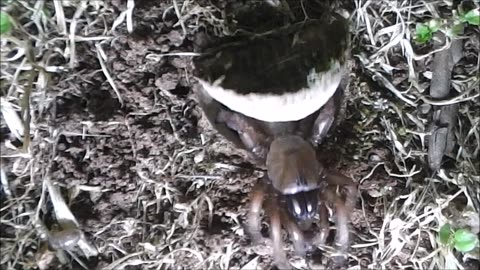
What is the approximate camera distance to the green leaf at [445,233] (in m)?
1.67

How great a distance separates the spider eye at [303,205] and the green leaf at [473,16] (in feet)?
1.48

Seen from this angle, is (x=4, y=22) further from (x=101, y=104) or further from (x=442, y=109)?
(x=442, y=109)

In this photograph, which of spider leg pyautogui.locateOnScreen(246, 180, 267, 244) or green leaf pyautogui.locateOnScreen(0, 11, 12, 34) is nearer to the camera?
green leaf pyautogui.locateOnScreen(0, 11, 12, 34)

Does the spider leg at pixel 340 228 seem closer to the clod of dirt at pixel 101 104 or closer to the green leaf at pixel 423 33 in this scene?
the green leaf at pixel 423 33

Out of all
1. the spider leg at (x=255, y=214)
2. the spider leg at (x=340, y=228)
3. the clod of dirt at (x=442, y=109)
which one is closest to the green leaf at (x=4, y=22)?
the spider leg at (x=255, y=214)

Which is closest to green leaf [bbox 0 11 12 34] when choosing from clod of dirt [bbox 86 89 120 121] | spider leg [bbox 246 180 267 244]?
clod of dirt [bbox 86 89 120 121]

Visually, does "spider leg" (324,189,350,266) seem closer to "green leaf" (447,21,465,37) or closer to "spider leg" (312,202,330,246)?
"spider leg" (312,202,330,246)

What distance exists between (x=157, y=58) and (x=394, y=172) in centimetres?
52

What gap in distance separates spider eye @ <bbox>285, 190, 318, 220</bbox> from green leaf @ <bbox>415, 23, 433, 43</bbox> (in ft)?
1.21

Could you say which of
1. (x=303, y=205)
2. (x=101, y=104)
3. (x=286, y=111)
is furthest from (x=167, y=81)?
(x=303, y=205)

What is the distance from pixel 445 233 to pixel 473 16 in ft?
1.37

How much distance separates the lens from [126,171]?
170cm

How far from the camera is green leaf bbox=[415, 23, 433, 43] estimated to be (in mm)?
1675

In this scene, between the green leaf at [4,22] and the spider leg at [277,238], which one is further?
the spider leg at [277,238]
